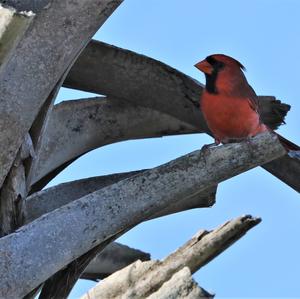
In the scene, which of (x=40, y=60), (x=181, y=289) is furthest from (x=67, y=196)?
(x=181, y=289)

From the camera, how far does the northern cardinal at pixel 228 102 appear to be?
7.51 ft

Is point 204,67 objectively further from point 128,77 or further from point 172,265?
point 172,265

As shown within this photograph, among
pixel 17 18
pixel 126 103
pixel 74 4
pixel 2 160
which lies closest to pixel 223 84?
pixel 126 103

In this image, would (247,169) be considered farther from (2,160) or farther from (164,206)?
(2,160)

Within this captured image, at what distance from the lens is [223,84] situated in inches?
102

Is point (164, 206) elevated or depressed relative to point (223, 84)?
depressed

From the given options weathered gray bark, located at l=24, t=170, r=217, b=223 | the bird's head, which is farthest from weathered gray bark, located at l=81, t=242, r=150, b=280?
the bird's head

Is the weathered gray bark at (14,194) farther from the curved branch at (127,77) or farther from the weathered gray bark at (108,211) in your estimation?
the curved branch at (127,77)

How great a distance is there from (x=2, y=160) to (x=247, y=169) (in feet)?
1.53

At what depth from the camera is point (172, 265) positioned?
1365mm

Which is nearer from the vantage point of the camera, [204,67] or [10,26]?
[10,26]

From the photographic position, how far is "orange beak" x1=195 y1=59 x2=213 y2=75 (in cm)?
273

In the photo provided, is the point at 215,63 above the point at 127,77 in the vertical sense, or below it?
above

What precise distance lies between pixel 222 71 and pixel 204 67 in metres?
0.08
